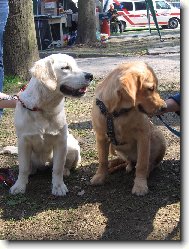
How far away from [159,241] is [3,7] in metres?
2.97

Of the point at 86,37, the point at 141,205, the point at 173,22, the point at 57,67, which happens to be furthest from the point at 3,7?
the point at 173,22

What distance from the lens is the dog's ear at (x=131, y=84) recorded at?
3035mm

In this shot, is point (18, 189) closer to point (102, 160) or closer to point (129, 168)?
point (102, 160)

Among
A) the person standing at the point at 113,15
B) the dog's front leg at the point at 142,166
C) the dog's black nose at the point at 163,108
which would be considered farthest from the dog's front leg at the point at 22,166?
the person standing at the point at 113,15

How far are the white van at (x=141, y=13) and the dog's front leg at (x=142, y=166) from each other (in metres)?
26.8

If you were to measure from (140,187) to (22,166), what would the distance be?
88cm

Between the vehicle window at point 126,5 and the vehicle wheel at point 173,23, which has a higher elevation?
the vehicle window at point 126,5

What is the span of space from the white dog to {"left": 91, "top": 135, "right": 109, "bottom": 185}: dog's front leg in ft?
0.85

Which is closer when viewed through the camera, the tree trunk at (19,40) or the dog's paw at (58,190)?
the dog's paw at (58,190)

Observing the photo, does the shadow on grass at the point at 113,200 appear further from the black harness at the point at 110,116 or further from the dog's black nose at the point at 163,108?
the dog's black nose at the point at 163,108

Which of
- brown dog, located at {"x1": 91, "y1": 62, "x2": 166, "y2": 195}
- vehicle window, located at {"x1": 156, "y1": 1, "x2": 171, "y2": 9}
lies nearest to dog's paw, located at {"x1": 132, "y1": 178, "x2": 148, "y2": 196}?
brown dog, located at {"x1": 91, "y1": 62, "x2": 166, "y2": 195}

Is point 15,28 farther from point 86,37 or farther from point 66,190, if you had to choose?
point 86,37

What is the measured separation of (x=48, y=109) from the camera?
326cm

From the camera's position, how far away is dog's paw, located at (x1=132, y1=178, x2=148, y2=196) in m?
3.32
